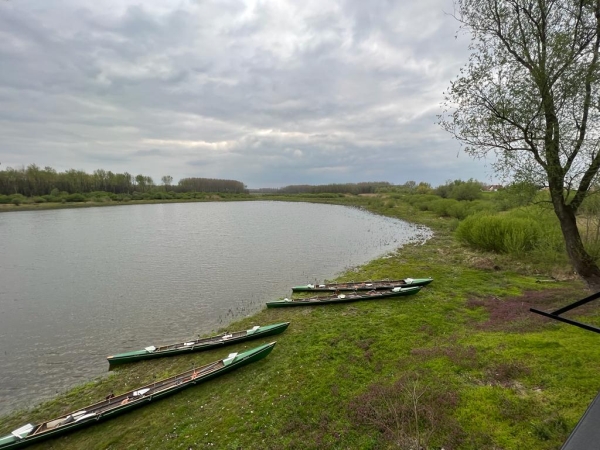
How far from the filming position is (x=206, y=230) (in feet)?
181

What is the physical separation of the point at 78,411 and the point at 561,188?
2181cm

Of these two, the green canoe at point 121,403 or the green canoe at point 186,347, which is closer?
the green canoe at point 121,403

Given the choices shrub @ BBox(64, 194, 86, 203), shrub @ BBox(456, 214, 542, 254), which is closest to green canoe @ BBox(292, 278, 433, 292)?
shrub @ BBox(456, 214, 542, 254)

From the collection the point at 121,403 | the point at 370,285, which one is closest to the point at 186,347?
the point at 121,403

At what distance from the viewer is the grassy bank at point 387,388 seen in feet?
24.6

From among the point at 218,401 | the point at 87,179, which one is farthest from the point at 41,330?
the point at 87,179

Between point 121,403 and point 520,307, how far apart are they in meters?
18.0

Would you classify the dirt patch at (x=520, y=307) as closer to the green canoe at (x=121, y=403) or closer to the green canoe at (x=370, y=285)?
the green canoe at (x=370, y=285)

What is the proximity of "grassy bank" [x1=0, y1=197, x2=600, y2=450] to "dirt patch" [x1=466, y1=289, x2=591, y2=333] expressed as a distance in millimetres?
69

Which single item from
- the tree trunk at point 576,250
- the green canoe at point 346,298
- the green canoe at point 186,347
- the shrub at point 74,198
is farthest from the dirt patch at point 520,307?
the shrub at point 74,198

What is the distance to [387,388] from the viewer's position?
371 inches

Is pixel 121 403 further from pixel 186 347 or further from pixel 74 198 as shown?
pixel 74 198

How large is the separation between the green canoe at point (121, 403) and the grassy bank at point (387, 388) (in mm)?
336

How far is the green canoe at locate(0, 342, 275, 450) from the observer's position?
967cm
